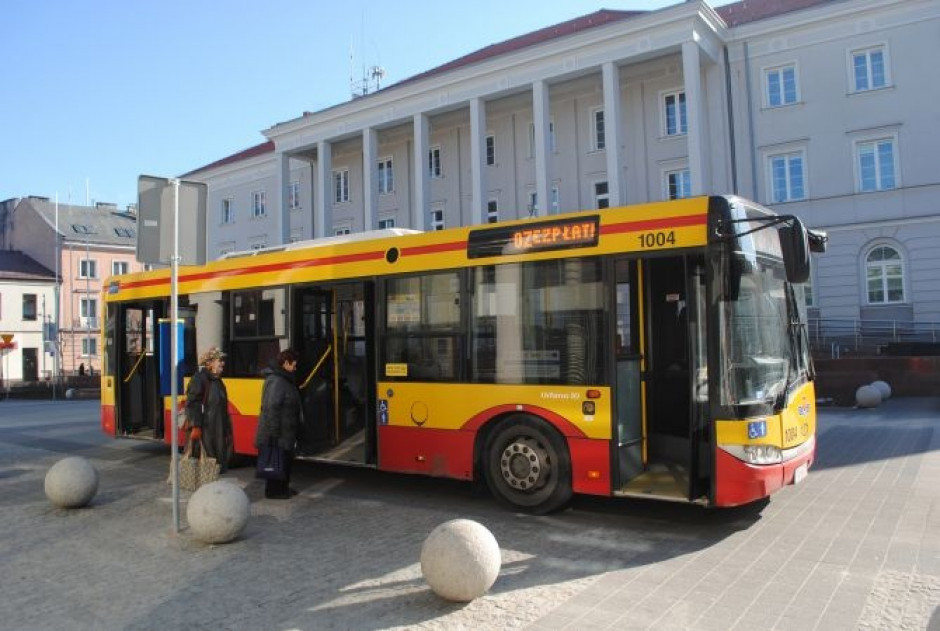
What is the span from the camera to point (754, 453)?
6293mm

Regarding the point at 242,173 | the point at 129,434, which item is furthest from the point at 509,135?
the point at 129,434

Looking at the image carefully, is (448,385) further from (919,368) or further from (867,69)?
(867,69)

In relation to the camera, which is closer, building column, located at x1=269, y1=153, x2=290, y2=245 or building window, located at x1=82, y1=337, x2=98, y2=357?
building column, located at x1=269, y1=153, x2=290, y2=245

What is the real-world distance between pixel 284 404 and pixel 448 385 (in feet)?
6.23

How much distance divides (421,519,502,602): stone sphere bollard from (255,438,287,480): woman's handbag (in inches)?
151

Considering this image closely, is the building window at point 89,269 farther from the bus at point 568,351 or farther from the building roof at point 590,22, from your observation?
the bus at point 568,351

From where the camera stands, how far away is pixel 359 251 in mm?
9023

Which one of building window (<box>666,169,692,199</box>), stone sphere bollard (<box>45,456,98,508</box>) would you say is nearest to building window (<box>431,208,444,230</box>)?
building window (<box>666,169,692,199</box>)

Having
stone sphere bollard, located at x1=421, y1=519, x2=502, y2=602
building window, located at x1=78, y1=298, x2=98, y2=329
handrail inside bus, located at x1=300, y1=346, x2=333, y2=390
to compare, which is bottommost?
stone sphere bollard, located at x1=421, y1=519, x2=502, y2=602

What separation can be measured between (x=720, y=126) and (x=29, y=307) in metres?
51.4

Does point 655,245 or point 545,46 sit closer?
point 655,245

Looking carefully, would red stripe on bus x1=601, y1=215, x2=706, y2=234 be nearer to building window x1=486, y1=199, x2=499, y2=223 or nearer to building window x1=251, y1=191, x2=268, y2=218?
building window x1=486, y1=199, x2=499, y2=223

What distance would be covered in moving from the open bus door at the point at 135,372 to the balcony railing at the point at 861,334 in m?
18.7

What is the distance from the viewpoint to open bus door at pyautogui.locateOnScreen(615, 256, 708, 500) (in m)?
6.74
